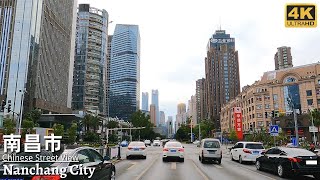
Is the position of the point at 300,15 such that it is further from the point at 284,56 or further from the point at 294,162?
the point at 284,56

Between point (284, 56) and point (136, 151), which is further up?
point (284, 56)

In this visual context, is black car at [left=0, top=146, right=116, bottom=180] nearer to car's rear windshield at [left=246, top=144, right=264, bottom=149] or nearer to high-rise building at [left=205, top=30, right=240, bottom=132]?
car's rear windshield at [left=246, top=144, right=264, bottom=149]

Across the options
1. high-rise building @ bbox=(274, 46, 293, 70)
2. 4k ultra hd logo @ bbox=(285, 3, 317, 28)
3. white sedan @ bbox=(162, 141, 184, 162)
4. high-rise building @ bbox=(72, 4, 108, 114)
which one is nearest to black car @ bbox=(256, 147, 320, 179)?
4k ultra hd logo @ bbox=(285, 3, 317, 28)

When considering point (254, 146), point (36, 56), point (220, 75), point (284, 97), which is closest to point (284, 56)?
point (220, 75)

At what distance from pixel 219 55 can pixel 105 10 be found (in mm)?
70444

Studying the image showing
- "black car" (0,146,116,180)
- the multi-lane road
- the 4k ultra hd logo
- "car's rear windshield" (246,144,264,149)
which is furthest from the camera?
"car's rear windshield" (246,144,264,149)

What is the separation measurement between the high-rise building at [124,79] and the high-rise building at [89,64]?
3204cm

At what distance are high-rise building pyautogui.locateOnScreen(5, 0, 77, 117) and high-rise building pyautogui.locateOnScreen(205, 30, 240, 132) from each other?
302 ft

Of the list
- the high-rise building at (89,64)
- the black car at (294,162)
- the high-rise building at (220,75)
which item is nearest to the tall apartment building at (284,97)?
the high-rise building at (220,75)

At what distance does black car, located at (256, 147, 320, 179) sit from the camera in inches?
516

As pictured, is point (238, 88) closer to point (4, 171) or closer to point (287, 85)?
point (287, 85)

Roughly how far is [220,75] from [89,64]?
79117 mm

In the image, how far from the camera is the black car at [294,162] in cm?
1310

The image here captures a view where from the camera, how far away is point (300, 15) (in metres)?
10.1
